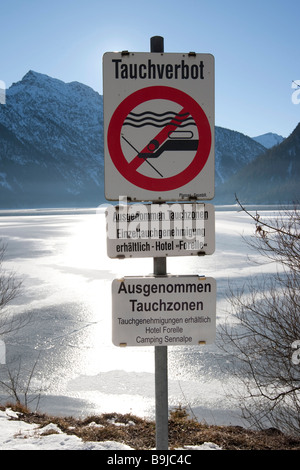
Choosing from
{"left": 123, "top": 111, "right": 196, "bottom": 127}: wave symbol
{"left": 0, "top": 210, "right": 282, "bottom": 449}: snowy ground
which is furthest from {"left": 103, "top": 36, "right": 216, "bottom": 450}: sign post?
{"left": 0, "top": 210, "right": 282, "bottom": 449}: snowy ground

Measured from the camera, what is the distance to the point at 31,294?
69.5 ft

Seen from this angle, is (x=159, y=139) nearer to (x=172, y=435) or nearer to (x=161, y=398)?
(x=161, y=398)

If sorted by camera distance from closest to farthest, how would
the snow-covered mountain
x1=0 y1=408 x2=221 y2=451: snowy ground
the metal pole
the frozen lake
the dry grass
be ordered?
1. the metal pole
2. x1=0 y1=408 x2=221 y2=451: snowy ground
3. the dry grass
4. the frozen lake
5. the snow-covered mountain

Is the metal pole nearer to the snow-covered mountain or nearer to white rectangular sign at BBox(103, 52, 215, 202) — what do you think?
white rectangular sign at BBox(103, 52, 215, 202)

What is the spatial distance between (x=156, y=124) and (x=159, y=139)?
83 millimetres

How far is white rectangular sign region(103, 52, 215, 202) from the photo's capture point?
6.98ft

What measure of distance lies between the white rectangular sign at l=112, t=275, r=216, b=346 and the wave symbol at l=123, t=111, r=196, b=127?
2.76 feet

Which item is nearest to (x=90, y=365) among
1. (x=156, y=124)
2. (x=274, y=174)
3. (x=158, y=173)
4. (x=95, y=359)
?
(x=95, y=359)

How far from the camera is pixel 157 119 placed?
212cm

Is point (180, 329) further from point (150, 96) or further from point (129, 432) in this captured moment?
point (129, 432)

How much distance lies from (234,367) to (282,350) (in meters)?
5.07
